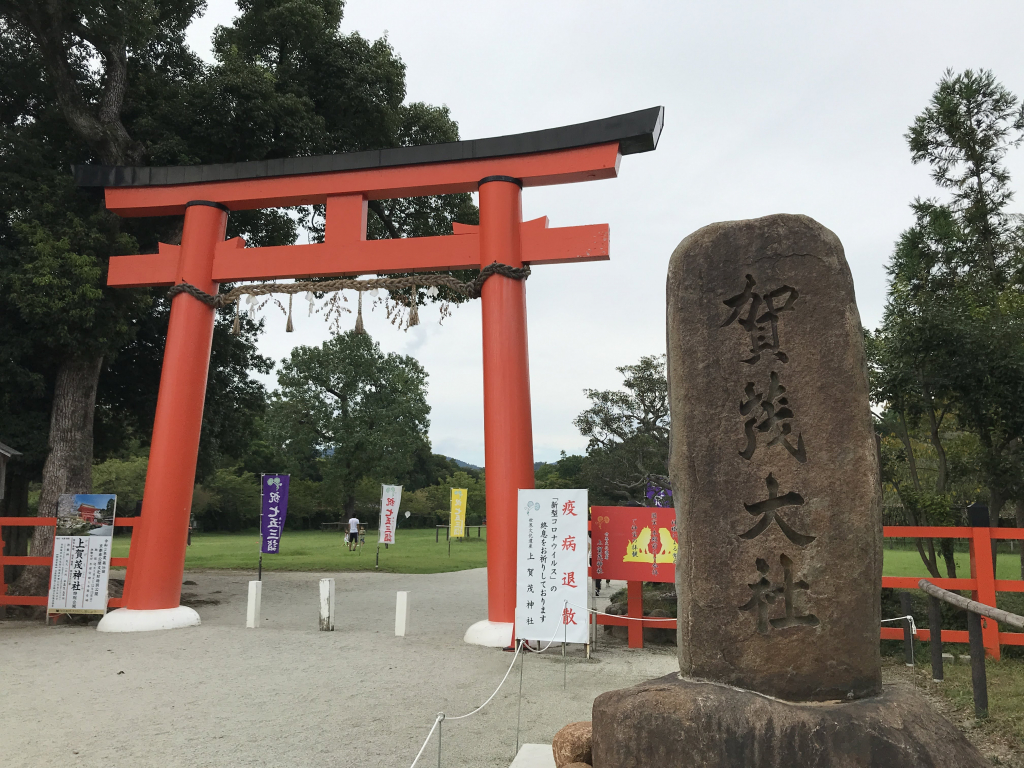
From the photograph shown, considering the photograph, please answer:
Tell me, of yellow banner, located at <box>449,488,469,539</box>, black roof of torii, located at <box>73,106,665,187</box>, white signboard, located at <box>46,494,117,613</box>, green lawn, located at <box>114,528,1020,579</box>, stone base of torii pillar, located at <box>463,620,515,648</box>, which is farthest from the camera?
yellow banner, located at <box>449,488,469,539</box>

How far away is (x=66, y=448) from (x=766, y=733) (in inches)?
402

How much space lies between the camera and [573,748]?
11.3 ft

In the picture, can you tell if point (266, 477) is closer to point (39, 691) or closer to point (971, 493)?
point (39, 691)

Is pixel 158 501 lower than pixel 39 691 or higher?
higher

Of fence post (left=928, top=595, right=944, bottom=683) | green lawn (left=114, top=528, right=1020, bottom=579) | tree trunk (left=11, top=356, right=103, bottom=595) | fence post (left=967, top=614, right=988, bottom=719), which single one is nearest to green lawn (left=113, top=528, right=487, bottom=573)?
green lawn (left=114, top=528, right=1020, bottom=579)

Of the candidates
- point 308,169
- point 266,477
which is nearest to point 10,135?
point 308,169

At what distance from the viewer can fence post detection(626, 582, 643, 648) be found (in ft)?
23.9

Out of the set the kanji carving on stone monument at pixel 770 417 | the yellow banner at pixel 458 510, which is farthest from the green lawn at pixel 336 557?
the kanji carving on stone monument at pixel 770 417

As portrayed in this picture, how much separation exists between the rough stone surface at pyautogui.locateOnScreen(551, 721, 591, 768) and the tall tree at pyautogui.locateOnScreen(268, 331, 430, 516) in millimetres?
28285

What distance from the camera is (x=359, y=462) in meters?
31.9

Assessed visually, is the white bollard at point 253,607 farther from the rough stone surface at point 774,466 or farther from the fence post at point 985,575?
the fence post at point 985,575

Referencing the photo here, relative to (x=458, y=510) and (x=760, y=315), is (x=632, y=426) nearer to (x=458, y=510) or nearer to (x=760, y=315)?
(x=458, y=510)

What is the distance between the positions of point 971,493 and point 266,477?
16.1m

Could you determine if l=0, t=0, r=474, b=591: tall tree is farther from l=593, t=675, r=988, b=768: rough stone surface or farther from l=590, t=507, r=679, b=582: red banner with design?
l=593, t=675, r=988, b=768: rough stone surface
